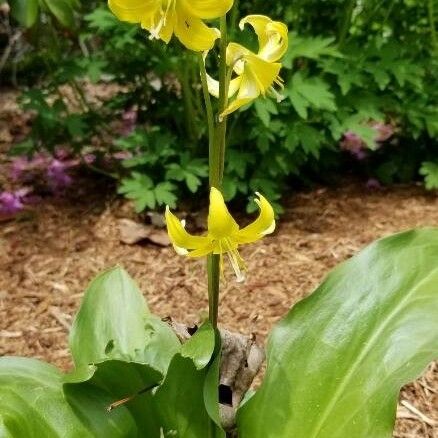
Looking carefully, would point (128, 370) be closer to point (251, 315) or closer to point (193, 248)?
point (193, 248)

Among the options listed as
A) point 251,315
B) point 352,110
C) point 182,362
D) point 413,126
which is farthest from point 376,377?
point 413,126

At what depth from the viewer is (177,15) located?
4.21 ft

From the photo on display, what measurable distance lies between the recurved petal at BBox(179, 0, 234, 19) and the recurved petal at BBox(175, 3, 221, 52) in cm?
2

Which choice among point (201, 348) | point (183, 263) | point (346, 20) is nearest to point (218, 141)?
point (201, 348)

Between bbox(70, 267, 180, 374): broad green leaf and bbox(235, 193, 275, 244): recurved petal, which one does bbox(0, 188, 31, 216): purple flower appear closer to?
bbox(70, 267, 180, 374): broad green leaf

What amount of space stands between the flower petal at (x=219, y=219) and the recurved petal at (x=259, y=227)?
22mm

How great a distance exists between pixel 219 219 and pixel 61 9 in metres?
1.88

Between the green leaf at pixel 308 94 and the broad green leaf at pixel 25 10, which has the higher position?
the broad green leaf at pixel 25 10

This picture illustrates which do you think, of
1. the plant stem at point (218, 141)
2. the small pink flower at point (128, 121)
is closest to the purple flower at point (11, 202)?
the small pink flower at point (128, 121)

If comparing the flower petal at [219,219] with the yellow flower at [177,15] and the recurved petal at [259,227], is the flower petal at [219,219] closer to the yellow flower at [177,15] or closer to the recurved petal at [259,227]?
the recurved petal at [259,227]

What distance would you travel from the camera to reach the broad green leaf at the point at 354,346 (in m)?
1.55

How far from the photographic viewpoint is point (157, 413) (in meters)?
1.71

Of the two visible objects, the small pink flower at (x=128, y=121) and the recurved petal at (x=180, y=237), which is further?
the small pink flower at (x=128, y=121)

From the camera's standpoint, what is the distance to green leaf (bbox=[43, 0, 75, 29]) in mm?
2852
